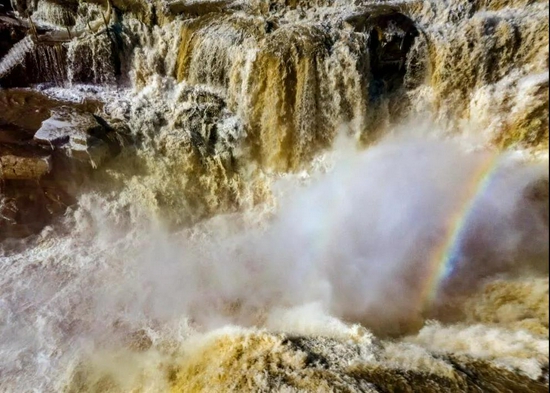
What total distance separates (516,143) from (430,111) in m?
1.44

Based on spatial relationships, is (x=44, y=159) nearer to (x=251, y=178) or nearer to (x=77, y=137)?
(x=77, y=137)

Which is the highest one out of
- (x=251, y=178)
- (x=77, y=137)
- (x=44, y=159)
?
(x=77, y=137)

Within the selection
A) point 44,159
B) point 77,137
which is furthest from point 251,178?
point 44,159

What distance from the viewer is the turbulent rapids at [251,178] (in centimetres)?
497

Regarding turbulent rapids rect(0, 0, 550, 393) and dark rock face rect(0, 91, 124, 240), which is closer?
turbulent rapids rect(0, 0, 550, 393)

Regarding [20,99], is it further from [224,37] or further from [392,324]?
[392,324]

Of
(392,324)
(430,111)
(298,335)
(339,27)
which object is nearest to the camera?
(298,335)

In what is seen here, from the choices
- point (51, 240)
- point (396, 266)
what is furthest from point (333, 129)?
point (51, 240)

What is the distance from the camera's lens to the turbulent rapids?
4.97 meters

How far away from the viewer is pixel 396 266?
5820 millimetres

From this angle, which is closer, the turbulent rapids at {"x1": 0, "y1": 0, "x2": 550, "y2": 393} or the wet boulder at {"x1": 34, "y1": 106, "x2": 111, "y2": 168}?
the turbulent rapids at {"x1": 0, "y1": 0, "x2": 550, "y2": 393}

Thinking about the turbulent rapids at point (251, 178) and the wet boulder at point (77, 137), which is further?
the wet boulder at point (77, 137)

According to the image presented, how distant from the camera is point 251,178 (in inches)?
273

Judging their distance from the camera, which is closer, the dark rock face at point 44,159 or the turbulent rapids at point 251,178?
the turbulent rapids at point 251,178
